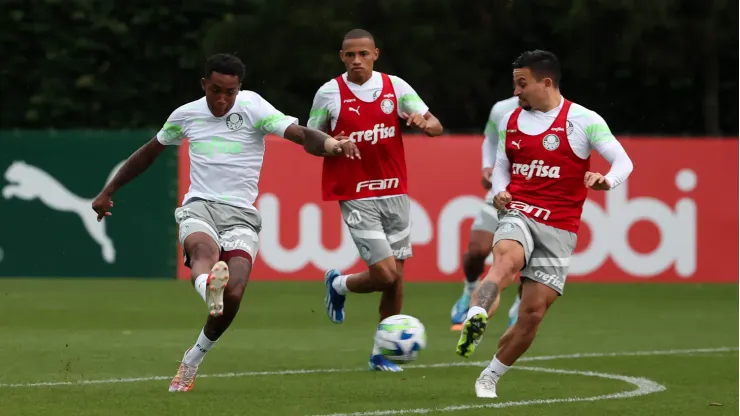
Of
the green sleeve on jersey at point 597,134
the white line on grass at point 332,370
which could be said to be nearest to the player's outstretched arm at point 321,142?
the green sleeve on jersey at point 597,134

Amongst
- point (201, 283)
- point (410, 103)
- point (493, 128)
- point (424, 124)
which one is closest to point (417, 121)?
point (424, 124)

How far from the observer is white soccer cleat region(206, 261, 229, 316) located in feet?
30.4

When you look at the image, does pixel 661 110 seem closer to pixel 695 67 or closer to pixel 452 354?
pixel 695 67

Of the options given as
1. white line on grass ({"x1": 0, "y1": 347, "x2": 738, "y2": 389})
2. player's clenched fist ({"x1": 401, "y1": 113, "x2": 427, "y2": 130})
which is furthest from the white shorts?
player's clenched fist ({"x1": 401, "y1": 113, "x2": 427, "y2": 130})

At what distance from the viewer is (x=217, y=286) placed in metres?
9.29

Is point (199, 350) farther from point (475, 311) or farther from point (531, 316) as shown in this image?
point (531, 316)

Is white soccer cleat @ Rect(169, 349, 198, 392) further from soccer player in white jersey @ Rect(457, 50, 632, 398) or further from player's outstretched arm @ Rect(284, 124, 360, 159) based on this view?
soccer player in white jersey @ Rect(457, 50, 632, 398)

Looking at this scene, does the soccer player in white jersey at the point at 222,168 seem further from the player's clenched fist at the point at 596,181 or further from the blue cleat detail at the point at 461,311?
the blue cleat detail at the point at 461,311

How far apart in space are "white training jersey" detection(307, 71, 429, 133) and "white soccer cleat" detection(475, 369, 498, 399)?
2509 millimetres

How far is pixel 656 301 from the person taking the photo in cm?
1839

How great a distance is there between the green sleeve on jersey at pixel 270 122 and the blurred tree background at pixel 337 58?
51.4 ft

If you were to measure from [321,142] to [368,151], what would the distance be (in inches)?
75.5

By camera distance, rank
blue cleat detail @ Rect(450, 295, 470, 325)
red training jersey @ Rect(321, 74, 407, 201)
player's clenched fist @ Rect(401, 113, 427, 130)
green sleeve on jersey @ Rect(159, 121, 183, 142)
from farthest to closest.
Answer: blue cleat detail @ Rect(450, 295, 470, 325), red training jersey @ Rect(321, 74, 407, 201), player's clenched fist @ Rect(401, 113, 427, 130), green sleeve on jersey @ Rect(159, 121, 183, 142)

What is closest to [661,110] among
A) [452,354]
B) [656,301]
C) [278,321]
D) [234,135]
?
[656,301]
